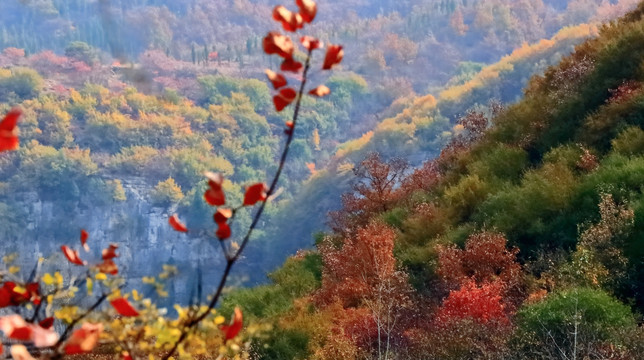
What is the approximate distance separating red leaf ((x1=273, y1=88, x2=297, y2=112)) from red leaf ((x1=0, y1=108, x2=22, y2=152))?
0.62 metres

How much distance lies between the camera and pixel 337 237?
15.7 meters

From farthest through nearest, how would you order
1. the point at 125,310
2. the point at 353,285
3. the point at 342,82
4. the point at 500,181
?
the point at 342,82 → the point at 500,181 → the point at 353,285 → the point at 125,310

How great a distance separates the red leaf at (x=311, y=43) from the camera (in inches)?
67.1

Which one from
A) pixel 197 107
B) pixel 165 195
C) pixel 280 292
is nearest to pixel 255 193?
pixel 280 292

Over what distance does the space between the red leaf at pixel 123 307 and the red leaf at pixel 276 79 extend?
64 centimetres

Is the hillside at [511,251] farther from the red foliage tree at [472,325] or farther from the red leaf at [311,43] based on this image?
the red leaf at [311,43]

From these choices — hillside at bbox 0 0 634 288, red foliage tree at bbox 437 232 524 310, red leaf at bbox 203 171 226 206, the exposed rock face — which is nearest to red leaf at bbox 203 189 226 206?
red leaf at bbox 203 171 226 206

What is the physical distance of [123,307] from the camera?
177cm

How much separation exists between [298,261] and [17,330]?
14.5m

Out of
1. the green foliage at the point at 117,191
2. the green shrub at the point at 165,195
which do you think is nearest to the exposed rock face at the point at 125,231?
the green foliage at the point at 117,191

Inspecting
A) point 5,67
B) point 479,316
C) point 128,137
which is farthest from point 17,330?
point 5,67

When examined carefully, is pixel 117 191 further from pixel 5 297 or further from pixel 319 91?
pixel 319 91

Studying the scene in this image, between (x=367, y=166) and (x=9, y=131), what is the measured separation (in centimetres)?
1541

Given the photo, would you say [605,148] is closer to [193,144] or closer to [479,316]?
[479,316]
